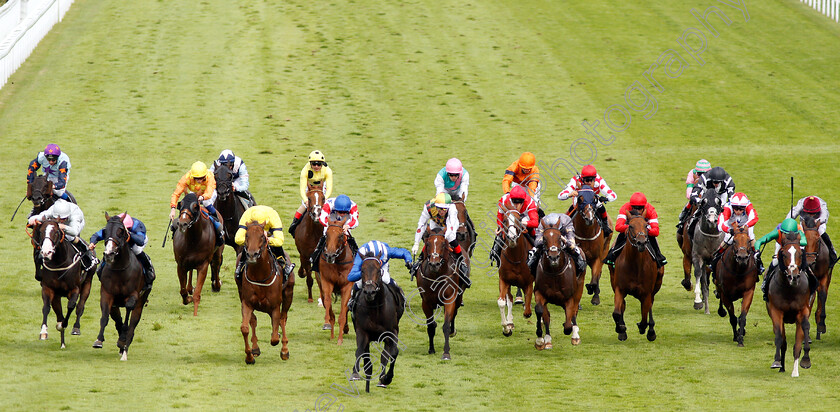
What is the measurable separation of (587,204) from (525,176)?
163 cm

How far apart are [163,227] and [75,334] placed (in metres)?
7.37

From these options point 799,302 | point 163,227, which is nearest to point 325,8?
point 163,227

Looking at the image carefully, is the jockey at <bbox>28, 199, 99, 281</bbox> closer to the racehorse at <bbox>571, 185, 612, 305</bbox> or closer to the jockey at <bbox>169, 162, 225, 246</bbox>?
the jockey at <bbox>169, 162, 225, 246</bbox>

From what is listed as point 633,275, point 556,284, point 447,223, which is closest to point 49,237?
point 447,223

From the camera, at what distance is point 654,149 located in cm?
2803

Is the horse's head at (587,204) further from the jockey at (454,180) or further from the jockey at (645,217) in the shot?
the jockey at (454,180)

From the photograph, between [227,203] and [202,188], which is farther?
[227,203]

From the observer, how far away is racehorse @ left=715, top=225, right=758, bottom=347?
1486 centimetres

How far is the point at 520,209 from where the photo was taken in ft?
50.6

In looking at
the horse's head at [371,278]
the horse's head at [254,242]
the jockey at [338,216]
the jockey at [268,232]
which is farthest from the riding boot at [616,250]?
the horse's head at [254,242]

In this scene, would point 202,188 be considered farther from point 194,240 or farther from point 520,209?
point 520,209

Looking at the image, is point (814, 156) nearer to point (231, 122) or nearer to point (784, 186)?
point (784, 186)

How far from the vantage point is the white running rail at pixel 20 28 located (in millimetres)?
30766

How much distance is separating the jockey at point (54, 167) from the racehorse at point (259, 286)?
4.58 m
